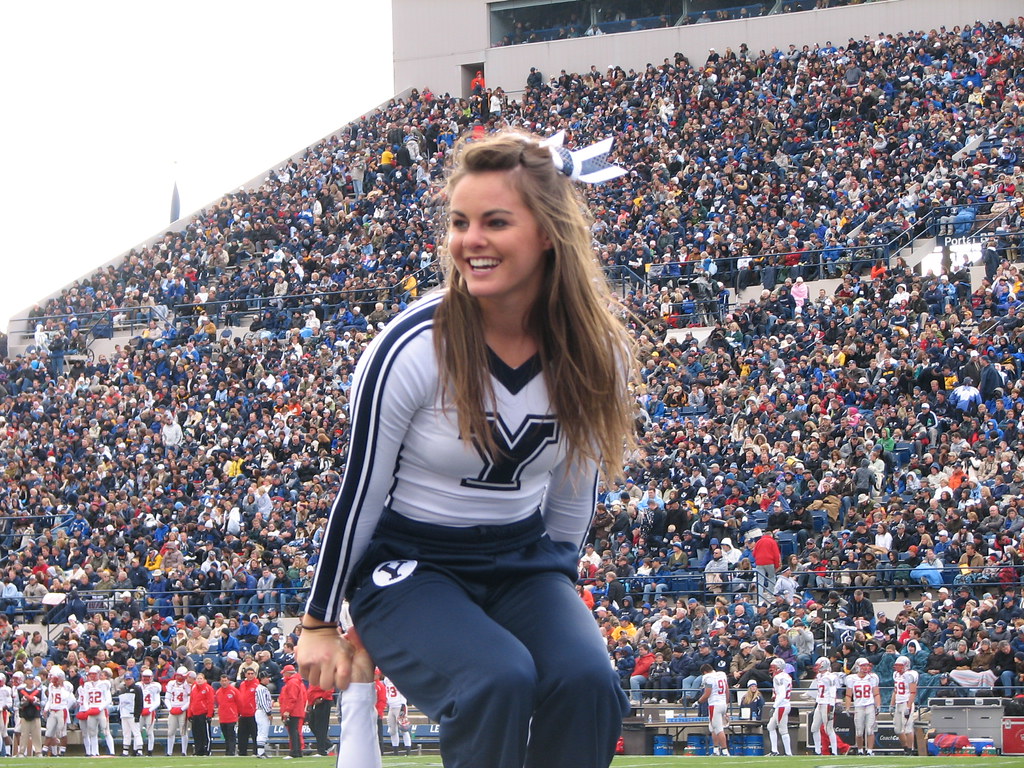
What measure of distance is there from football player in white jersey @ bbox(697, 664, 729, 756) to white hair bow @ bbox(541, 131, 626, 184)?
47.5 ft

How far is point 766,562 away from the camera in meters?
19.8

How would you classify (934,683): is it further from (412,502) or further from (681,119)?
(681,119)

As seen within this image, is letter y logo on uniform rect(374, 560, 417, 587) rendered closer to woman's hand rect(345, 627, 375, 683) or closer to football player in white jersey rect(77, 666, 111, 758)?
woman's hand rect(345, 627, 375, 683)

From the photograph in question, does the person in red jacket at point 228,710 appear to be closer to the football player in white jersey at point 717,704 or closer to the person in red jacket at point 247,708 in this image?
the person in red jacket at point 247,708

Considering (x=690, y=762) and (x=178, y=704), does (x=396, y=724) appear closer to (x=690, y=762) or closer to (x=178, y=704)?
(x=178, y=704)

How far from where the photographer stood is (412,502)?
3275mm

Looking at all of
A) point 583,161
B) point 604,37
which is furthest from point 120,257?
point 583,161

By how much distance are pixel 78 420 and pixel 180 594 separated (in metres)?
7.67

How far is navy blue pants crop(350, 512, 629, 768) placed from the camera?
2.97 m

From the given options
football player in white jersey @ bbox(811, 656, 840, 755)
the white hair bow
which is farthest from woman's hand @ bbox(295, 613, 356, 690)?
football player in white jersey @ bbox(811, 656, 840, 755)

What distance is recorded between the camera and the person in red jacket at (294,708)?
1895 centimetres

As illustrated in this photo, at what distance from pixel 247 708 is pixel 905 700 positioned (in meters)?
8.47

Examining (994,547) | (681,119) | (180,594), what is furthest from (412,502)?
Result: (681,119)

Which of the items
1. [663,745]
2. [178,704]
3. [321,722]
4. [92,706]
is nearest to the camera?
[663,745]
